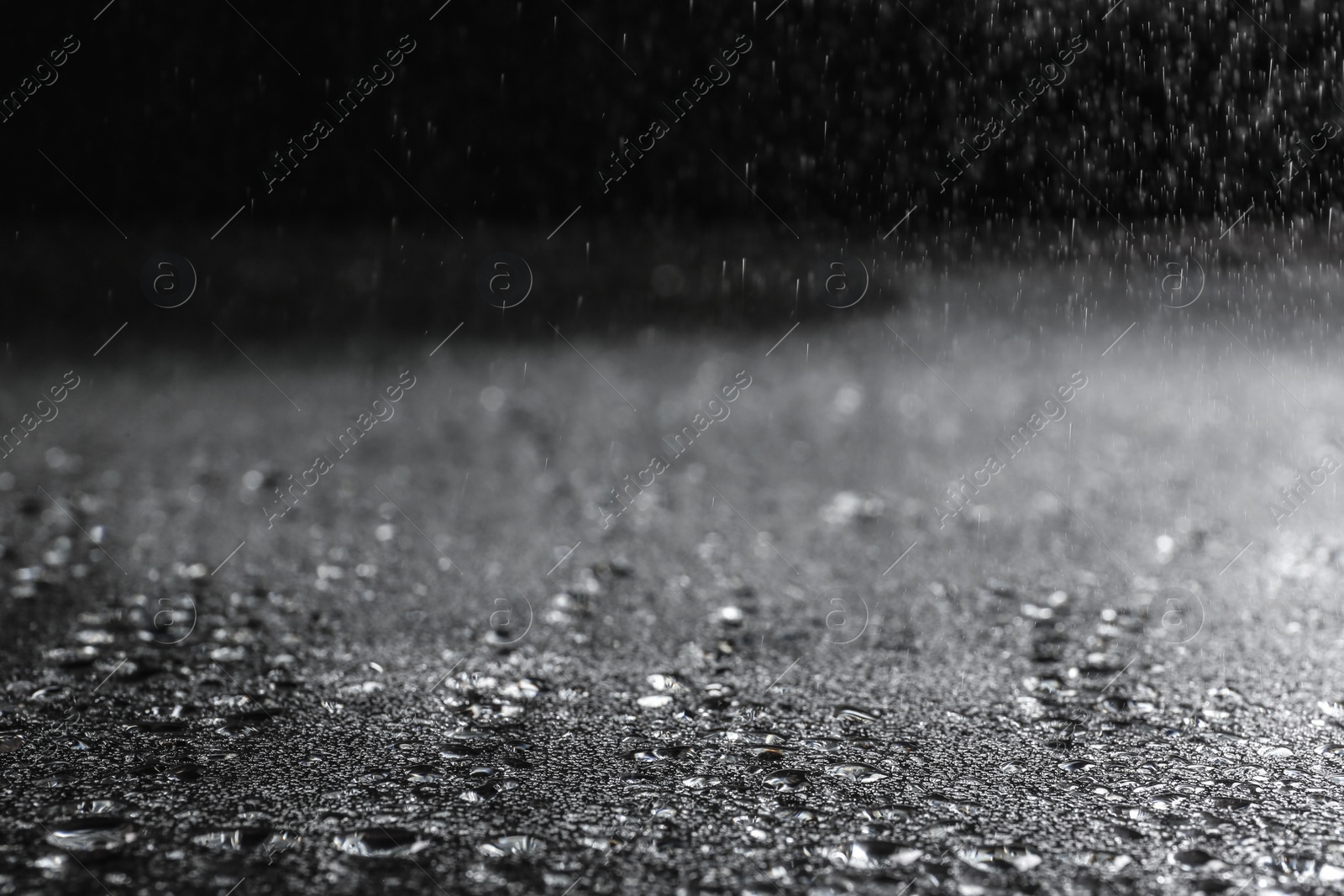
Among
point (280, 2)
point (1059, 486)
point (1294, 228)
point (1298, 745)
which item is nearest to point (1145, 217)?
point (1294, 228)

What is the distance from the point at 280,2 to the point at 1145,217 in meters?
3.59

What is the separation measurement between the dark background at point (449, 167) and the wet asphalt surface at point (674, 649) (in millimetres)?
1178

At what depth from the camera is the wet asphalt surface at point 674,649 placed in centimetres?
109

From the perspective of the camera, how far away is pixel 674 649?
168 cm

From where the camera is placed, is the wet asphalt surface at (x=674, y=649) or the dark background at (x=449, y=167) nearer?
the wet asphalt surface at (x=674, y=649)

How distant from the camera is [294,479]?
2617 millimetres

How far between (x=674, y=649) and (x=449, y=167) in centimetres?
342

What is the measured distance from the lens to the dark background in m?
4.21

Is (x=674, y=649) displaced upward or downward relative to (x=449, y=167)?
downward

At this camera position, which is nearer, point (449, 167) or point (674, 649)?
point (674, 649)

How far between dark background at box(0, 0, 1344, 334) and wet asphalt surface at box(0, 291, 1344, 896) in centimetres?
118

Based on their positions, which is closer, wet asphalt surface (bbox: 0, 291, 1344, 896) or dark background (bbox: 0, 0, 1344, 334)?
wet asphalt surface (bbox: 0, 291, 1344, 896)

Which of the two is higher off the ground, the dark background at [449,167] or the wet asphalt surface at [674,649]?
the dark background at [449,167]

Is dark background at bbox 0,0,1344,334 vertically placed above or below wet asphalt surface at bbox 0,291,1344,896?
above
